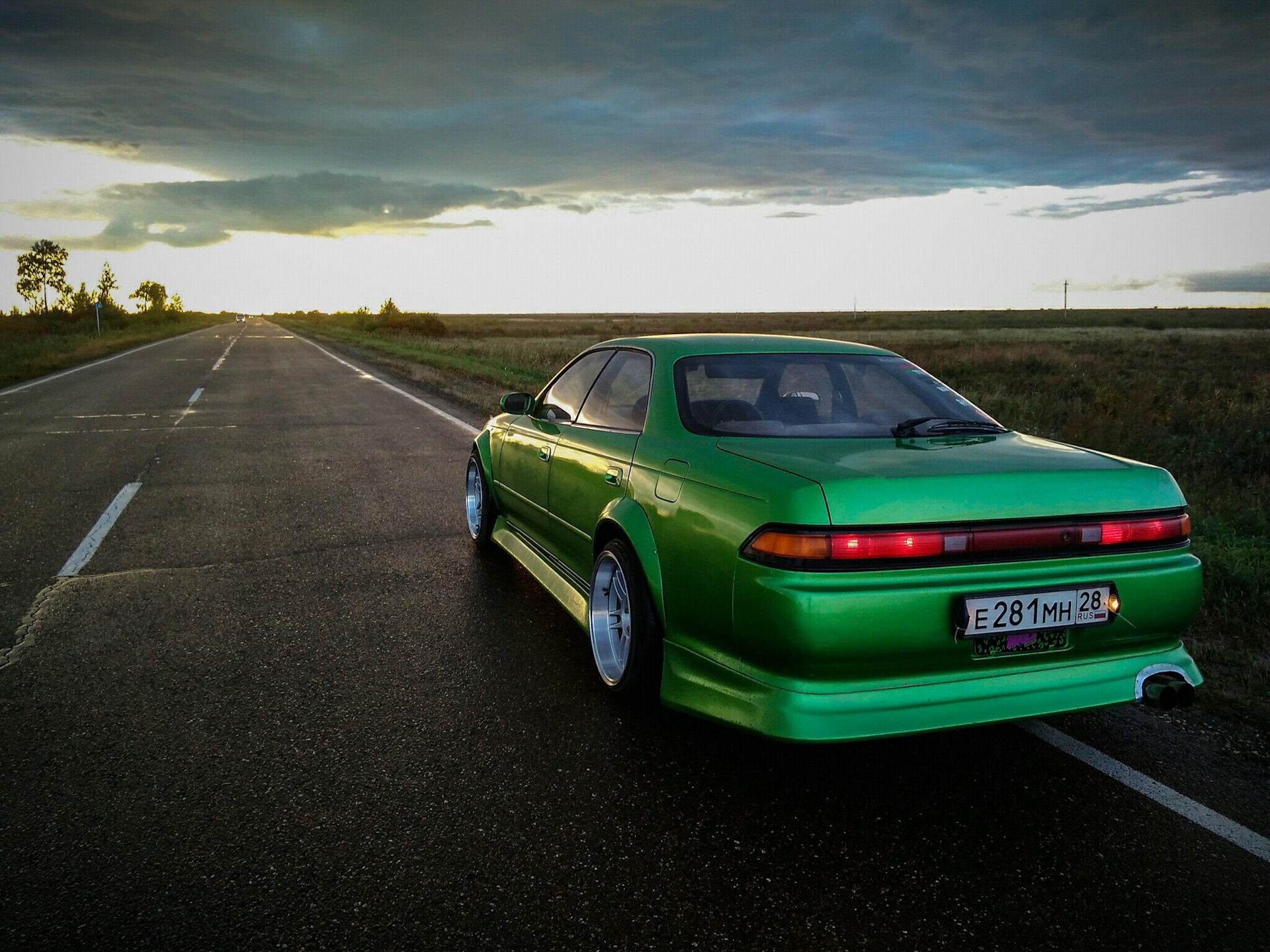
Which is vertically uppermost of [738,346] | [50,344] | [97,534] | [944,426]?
[50,344]

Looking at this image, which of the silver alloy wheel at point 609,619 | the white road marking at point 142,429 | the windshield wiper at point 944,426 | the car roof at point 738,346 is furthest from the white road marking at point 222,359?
→ the windshield wiper at point 944,426

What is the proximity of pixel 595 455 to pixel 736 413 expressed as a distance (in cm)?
69

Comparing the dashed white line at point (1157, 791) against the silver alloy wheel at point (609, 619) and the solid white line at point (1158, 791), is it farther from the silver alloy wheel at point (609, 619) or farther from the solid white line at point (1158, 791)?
the silver alloy wheel at point (609, 619)

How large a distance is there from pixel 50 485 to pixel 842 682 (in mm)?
7919

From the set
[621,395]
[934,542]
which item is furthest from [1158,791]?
[621,395]

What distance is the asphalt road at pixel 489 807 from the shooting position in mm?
2266

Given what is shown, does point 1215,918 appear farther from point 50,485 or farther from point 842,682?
point 50,485

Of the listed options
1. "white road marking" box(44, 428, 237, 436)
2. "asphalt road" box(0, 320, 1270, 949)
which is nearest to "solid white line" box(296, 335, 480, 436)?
"white road marking" box(44, 428, 237, 436)

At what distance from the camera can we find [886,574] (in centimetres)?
261

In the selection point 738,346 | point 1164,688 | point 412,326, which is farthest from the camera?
point 412,326

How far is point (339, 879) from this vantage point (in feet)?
7.95

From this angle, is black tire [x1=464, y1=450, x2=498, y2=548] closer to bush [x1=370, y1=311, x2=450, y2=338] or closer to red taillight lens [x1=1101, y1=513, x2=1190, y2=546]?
red taillight lens [x1=1101, y1=513, x2=1190, y2=546]

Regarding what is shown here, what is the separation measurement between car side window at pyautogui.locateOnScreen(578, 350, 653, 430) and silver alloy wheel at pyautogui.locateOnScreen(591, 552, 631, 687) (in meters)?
0.61

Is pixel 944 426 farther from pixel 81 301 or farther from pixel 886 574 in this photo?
pixel 81 301
